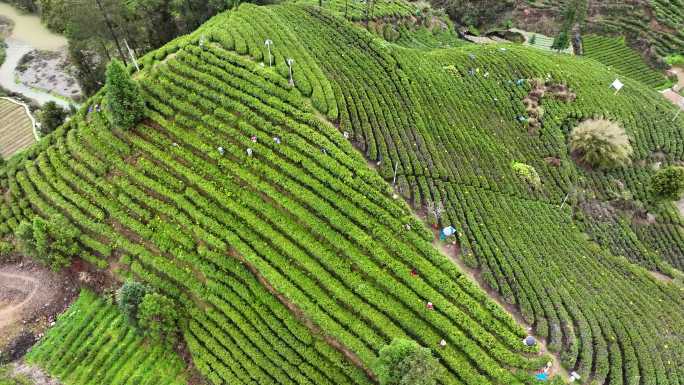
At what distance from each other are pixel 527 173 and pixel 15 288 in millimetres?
46818

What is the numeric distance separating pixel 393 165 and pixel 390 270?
32.0 feet

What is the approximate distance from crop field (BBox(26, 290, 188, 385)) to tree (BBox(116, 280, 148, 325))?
233 centimetres

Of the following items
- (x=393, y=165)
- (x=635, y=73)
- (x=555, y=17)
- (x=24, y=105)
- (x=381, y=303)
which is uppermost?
(x=555, y=17)

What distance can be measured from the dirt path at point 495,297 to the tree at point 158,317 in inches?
808

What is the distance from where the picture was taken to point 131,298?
90.2 ft

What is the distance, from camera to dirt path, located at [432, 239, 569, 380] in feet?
88.0

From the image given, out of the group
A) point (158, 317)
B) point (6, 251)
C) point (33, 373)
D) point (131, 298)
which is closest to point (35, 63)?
point (6, 251)

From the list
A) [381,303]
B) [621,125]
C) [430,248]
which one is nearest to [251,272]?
A: [381,303]

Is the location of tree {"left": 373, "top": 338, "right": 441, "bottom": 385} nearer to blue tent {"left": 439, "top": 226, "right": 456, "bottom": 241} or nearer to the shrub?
blue tent {"left": 439, "top": 226, "right": 456, "bottom": 241}

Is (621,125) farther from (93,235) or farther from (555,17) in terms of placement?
(93,235)

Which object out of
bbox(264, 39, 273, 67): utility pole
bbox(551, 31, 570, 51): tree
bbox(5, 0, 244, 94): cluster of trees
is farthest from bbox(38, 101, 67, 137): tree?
bbox(551, 31, 570, 51): tree

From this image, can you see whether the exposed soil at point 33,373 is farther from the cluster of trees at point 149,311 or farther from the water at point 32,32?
the water at point 32,32

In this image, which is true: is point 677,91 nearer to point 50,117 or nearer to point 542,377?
point 542,377

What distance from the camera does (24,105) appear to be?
A: 5688 cm
